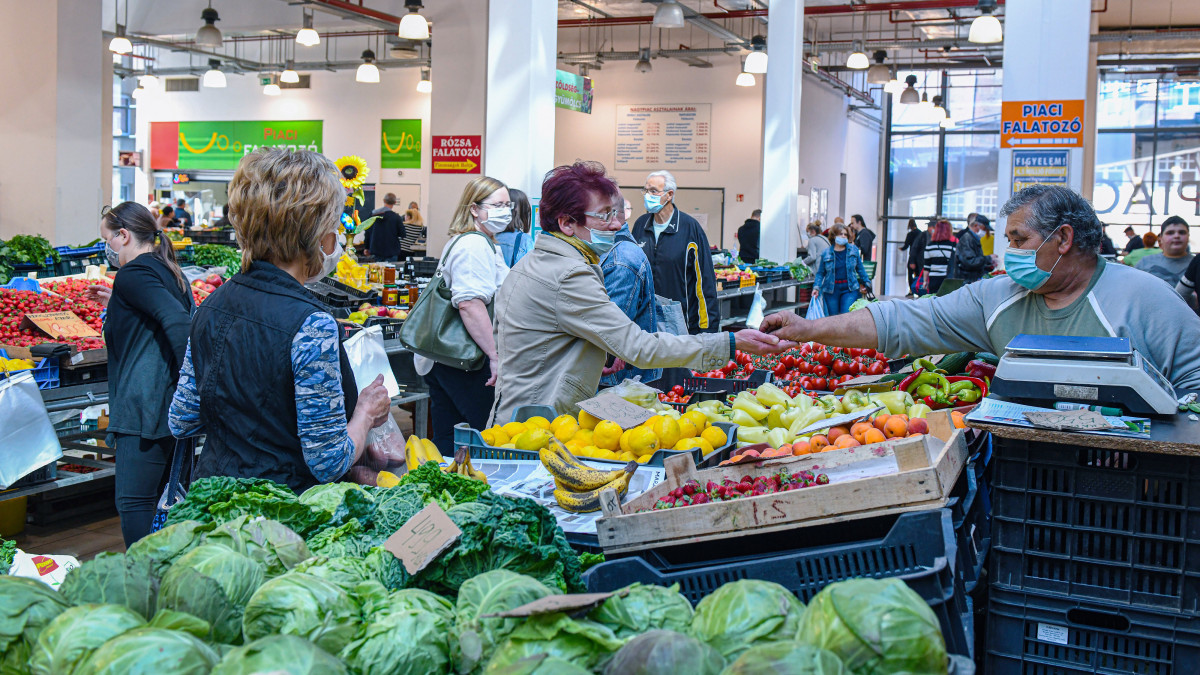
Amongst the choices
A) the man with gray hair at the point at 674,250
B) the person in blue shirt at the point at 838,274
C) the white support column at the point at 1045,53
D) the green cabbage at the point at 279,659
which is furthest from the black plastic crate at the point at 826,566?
the person in blue shirt at the point at 838,274

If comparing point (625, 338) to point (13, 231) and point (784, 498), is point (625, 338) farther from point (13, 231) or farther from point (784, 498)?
point (13, 231)

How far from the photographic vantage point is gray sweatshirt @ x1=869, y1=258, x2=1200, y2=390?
2.70 m

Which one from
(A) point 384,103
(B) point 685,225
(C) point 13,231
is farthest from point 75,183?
(A) point 384,103

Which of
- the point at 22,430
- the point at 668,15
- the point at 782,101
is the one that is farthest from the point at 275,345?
the point at 782,101

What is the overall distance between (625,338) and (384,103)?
18.2 metres

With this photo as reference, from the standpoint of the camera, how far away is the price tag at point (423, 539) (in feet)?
4.91

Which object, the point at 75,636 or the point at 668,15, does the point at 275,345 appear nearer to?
the point at 75,636

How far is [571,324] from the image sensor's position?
3.11 m

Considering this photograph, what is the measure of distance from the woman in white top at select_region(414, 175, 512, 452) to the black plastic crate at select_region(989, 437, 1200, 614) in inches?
91.7

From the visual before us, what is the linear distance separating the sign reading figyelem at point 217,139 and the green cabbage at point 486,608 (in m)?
20.6

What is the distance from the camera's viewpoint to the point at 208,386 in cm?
209

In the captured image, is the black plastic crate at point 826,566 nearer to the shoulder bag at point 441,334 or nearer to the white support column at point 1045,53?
the shoulder bag at point 441,334

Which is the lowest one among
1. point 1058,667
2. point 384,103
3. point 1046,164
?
point 1058,667

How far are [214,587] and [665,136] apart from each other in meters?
17.4
